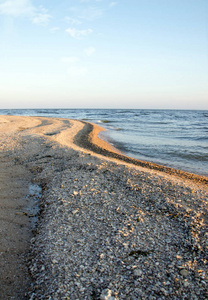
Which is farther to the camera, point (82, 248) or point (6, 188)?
point (6, 188)

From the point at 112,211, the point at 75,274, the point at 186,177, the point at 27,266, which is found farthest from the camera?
the point at 186,177

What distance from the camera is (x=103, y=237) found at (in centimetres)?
509

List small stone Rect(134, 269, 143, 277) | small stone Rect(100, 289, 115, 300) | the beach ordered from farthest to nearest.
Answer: small stone Rect(134, 269, 143, 277)
the beach
small stone Rect(100, 289, 115, 300)

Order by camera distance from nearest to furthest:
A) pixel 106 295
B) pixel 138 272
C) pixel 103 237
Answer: pixel 106 295 → pixel 138 272 → pixel 103 237

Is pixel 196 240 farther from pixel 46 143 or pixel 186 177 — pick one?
pixel 46 143

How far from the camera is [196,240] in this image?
507 centimetres

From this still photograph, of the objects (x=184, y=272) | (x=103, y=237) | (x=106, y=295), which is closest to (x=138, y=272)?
(x=106, y=295)

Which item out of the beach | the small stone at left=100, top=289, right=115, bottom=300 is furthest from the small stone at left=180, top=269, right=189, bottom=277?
the small stone at left=100, top=289, right=115, bottom=300

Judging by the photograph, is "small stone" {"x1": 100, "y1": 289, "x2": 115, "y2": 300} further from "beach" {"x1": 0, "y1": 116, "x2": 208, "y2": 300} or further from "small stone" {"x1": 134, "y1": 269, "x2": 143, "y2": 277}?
"small stone" {"x1": 134, "y1": 269, "x2": 143, "y2": 277}

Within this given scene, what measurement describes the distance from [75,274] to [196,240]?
3.02 metres

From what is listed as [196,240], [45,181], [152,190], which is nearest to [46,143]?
[45,181]

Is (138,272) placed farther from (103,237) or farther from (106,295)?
(103,237)

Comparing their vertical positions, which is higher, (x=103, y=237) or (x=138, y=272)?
(x=103, y=237)

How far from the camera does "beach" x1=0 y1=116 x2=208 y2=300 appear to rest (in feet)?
12.6
